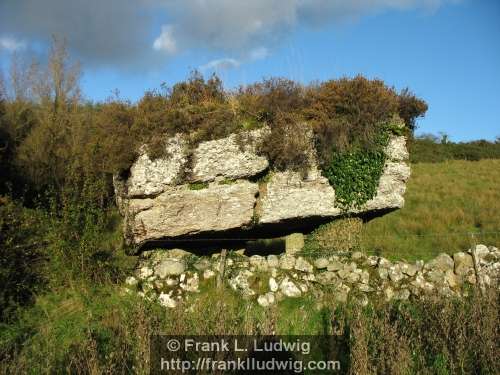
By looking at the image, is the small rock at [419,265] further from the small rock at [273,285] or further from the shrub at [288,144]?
the shrub at [288,144]

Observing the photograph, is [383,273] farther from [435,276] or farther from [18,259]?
[18,259]

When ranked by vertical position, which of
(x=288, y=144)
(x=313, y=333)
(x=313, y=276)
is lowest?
(x=313, y=333)

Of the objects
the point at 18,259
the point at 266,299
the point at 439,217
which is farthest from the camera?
the point at 439,217

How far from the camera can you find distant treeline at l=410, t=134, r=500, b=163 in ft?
112

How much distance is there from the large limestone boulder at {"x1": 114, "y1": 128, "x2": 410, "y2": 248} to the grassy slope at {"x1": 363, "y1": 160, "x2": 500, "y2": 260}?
2.42 meters

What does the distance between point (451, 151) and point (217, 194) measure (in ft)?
100

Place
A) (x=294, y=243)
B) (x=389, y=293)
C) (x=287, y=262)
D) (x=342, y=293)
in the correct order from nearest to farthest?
(x=342, y=293), (x=389, y=293), (x=287, y=262), (x=294, y=243)

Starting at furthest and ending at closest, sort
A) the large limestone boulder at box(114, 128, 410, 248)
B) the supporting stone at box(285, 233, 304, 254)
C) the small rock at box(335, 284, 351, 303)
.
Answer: the supporting stone at box(285, 233, 304, 254) → the large limestone boulder at box(114, 128, 410, 248) → the small rock at box(335, 284, 351, 303)

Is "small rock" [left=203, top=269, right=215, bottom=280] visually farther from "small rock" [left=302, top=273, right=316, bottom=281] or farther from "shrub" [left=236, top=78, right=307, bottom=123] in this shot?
"shrub" [left=236, top=78, right=307, bottom=123]

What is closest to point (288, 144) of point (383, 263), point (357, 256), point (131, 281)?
point (357, 256)

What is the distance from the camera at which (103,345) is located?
6020 millimetres

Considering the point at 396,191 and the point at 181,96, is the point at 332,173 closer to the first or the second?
the point at 396,191

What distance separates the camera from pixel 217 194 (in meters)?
10.1

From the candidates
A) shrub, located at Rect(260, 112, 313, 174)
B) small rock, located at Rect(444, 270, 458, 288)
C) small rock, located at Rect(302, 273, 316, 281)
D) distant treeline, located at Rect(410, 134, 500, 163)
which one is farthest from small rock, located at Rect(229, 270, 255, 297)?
distant treeline, located at Rect(410, 134, 500, 163)
